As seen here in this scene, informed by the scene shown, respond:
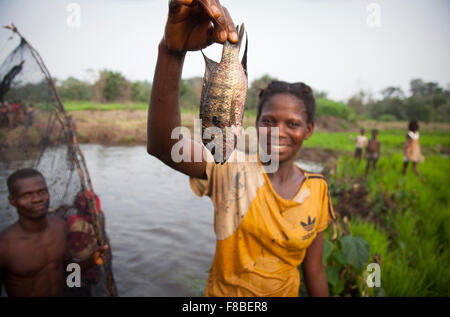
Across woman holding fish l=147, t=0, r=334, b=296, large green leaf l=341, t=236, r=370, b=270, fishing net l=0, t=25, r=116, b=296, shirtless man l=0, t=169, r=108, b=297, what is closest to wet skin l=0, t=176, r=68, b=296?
shirtless man l=0, t=169, r=108, b=297

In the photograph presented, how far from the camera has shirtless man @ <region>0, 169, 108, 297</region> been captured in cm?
298

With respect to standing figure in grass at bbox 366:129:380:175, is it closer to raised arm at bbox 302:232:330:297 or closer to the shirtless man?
raised arm at bbox 302:232:330:297

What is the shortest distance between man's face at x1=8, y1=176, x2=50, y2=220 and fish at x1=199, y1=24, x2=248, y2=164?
9.69 ft

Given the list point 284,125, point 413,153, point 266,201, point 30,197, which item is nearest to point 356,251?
point 266,201

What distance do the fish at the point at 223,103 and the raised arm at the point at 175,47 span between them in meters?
0.10

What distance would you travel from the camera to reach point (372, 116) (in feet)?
160

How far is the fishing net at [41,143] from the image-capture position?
11.1 feet

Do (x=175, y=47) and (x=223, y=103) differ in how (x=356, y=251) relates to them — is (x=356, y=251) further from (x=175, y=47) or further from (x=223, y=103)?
(x=175, y=47)

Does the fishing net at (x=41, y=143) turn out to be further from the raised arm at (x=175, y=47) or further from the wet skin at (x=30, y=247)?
the raised arm at (x=175, y=47)

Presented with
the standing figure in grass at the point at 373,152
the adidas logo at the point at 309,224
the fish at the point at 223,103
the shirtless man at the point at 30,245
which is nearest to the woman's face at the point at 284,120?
the adidas logo at the point at 309,224

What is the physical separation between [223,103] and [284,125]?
108cm

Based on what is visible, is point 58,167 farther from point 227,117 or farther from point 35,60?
point 227,117
